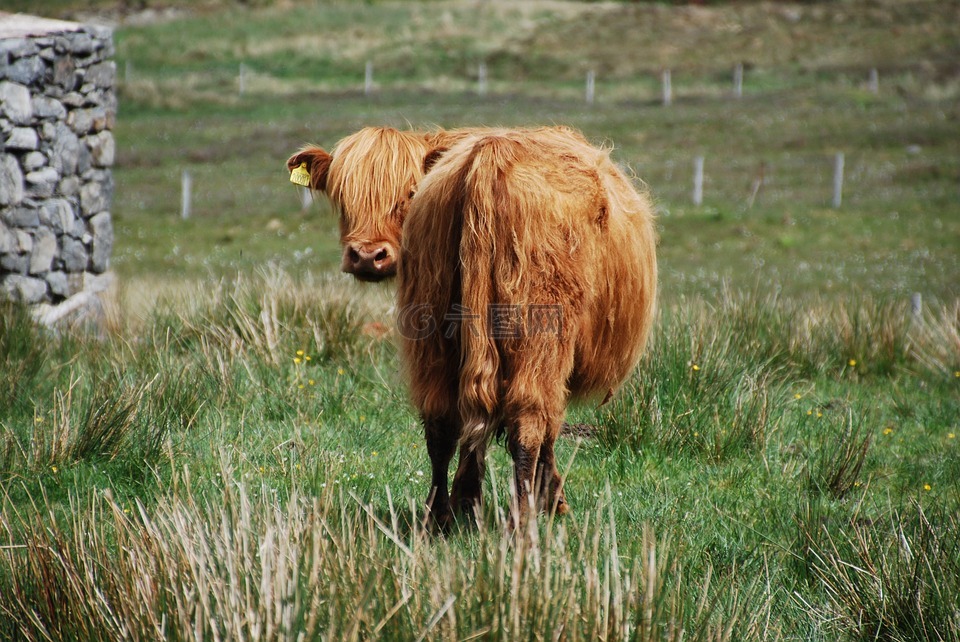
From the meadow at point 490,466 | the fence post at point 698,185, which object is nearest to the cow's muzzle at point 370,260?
the meadow at point 490,466

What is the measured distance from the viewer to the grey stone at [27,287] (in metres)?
8.04

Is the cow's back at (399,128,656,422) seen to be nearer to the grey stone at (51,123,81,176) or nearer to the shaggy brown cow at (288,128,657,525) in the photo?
the shaggy brown cow at (288,128,657,525)

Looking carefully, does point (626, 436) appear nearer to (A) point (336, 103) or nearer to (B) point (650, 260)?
(B) point (650, 260)

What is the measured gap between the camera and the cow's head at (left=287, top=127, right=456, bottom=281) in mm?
3803

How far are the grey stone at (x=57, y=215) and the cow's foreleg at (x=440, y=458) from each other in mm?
6362

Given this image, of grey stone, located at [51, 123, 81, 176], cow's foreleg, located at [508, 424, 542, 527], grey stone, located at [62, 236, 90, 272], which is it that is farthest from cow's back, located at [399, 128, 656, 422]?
grey stone, located at [62, 236, 90, 272]

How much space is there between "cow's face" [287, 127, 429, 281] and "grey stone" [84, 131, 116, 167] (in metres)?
6.39

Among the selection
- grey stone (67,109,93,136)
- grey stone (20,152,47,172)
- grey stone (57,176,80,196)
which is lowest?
grey stone (57,176,80,196)

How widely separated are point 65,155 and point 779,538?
7.64 metres

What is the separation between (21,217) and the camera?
27.2 feet

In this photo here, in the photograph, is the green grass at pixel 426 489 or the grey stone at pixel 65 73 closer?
the green grass at pixel 426 489

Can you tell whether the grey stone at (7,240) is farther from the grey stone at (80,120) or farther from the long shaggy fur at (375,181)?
the long shaggy fur at (375,181)

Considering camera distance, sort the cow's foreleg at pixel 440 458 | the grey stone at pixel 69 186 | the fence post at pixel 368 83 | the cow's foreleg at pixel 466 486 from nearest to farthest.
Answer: the cow's foreleg at pixel 440 458 → the cow's foreleg at pixel 466 486 → the grey stone at pixel 69 186 → the fence post at pixel 368 83

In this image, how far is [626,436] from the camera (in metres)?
4.78
